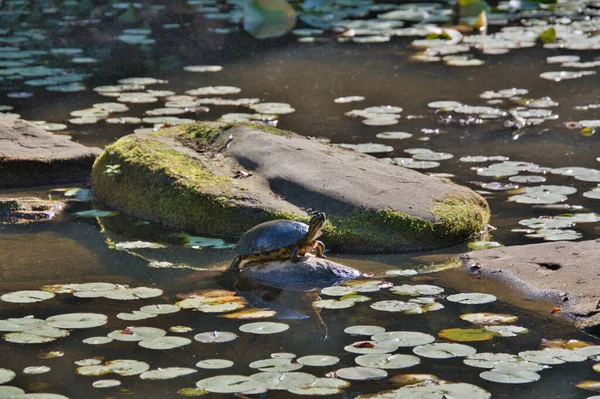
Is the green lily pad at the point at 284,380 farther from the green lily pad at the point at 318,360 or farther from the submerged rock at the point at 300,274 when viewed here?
the submerged rock at the point at 300,274

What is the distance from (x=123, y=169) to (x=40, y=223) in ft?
1.95

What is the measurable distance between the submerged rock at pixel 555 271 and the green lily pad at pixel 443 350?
0.58 m

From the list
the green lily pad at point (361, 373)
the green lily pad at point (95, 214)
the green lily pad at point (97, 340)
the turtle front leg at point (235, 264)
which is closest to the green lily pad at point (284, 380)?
the green lily pad at point (361, 373)

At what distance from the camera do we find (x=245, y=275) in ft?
16.0

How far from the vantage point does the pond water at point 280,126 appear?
12.6ft

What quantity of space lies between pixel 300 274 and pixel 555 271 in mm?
1147

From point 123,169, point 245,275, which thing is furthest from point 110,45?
point 245,275

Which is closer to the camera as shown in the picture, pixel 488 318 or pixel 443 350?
pixel 443 350

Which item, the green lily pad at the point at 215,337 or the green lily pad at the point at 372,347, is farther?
the green lily pad at the point at 215,337

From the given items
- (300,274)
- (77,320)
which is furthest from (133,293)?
(300,274)

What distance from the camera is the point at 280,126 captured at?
25.5ft

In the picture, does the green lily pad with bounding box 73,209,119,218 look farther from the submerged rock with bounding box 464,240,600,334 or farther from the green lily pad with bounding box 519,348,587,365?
the green lily pad with bounding box 519,348,587,365

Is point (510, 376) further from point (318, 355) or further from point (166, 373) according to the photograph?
point (166, 373)

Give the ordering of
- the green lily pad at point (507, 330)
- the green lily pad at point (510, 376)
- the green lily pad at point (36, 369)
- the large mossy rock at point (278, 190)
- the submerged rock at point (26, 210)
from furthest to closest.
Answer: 1. the submerged rock at point (26, 210)
2. the large mossy rock at point (278, 190)
3. the green lily pad at point (507, 330)
4. the green lily pad at point (36, 369)
5. the green lily pad at point (510, 376)
